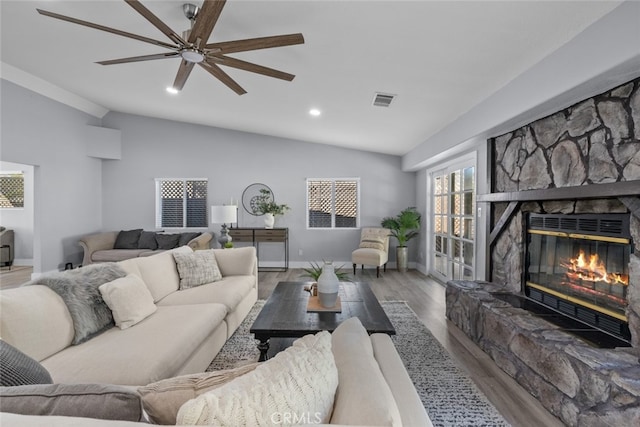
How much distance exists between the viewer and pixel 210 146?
6.51 meters

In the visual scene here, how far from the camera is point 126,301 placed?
7.06 feet

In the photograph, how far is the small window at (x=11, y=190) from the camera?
7008mm

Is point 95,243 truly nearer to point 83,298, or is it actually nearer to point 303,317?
point 83,298

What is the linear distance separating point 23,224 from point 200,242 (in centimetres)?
460

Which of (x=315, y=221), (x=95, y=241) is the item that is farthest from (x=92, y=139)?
(x=315, y=221)

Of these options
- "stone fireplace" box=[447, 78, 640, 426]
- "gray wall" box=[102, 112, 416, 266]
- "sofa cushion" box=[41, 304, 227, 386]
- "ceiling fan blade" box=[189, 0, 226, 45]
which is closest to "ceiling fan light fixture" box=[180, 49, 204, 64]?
"ceiling fan blade" box=[189, 0, 226, 45]

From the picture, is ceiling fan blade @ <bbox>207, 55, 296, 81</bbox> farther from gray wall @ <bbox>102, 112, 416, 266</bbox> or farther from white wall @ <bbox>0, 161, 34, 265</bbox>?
white wall @ <bbox>0, 161, 34, 265</bbox>

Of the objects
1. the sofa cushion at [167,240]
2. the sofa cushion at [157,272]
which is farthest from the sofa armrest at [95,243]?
the sofa cushion at [157,272]

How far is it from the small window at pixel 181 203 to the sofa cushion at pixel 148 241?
52cm

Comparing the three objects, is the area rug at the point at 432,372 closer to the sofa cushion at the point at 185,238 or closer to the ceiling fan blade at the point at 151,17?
the ceiling fan blade at the point at 151,17

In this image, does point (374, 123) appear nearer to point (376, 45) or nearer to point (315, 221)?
point (376, 45)

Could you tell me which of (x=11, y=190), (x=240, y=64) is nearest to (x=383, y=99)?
(x=240, y=64)

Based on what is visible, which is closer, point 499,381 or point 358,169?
point 499,381

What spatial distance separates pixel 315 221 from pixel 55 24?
4.82 meters
